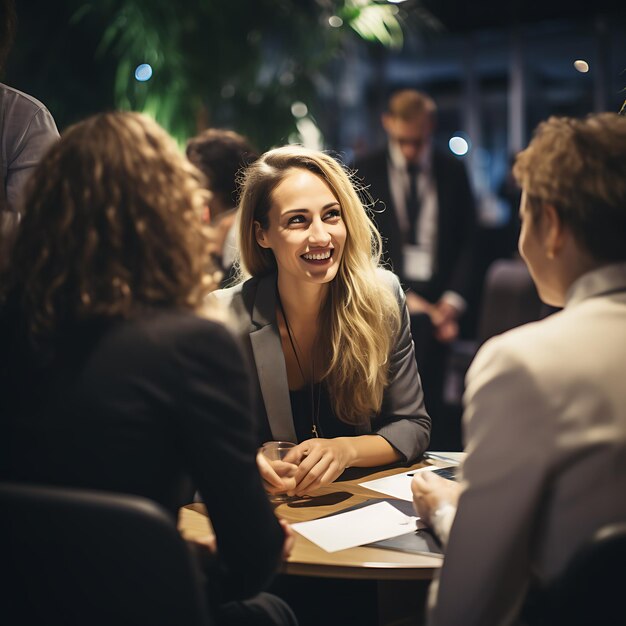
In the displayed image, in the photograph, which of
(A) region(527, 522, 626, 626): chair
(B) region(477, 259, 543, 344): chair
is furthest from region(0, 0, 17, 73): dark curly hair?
(B) region(477, 259, 543, 344): chair

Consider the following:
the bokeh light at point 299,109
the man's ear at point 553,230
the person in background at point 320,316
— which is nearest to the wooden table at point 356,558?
the person in background at point 320,316

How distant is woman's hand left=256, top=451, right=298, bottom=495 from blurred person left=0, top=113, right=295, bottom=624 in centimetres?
48

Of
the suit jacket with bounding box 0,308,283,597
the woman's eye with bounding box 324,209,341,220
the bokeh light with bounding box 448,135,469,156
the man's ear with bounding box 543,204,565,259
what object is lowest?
the suit jacket with bounding box 0,308,283,597

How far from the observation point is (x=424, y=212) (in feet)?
16.4

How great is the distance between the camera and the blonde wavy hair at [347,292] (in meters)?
2.32

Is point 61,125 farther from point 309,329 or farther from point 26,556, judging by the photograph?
point 26,556

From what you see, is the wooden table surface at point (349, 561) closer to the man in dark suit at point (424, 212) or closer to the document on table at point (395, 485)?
the document on table at point (395, 485)

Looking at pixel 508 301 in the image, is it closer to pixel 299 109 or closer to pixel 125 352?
pixel 299 109

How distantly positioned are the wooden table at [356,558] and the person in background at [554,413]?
5.6 inches

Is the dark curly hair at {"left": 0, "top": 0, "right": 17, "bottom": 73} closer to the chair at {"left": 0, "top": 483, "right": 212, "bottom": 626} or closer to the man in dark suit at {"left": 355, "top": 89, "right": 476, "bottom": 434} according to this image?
the chair at {"left": 0, "top": 483, "right": 212, "bottom": 626}

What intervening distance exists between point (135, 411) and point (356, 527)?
666 mm

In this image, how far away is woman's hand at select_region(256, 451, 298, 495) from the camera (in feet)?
→ 6.15

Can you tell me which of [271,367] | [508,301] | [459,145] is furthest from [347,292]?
[459,145]

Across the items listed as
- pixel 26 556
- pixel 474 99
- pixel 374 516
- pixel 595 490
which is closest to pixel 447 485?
pixel 374 516
